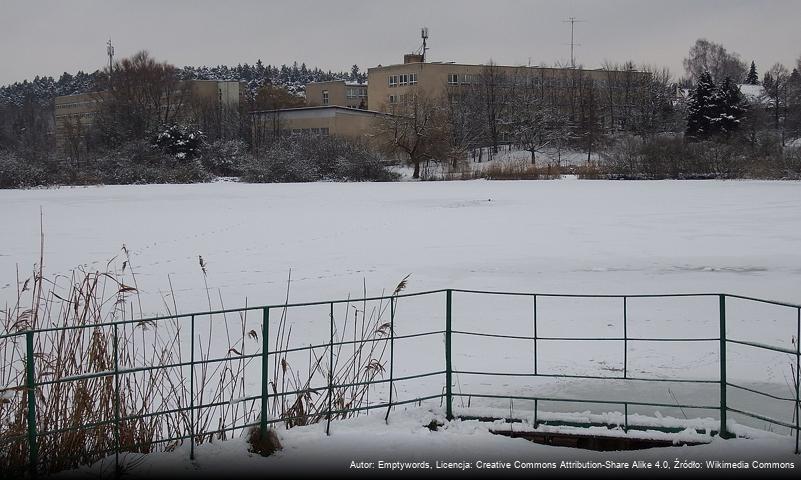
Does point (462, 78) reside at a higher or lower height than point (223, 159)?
higher

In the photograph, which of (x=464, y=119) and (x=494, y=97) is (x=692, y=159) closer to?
(x=464, y=119)

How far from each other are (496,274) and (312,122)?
189ft

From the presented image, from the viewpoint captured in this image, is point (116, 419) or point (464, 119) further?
point (464, 119)

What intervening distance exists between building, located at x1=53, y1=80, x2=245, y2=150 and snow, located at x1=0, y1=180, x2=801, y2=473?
45.6m

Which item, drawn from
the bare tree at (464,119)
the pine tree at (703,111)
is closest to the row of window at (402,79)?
the bare tree at (464,119)

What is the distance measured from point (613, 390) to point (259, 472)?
12.9 feet

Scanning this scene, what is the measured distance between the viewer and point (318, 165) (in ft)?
173

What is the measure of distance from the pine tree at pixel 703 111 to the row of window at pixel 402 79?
86.3ft

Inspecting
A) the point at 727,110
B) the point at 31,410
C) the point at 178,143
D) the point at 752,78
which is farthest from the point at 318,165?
the point at 752,78

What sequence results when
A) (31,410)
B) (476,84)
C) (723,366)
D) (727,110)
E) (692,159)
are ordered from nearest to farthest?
1. (31,410)
2. (723,366)
3. (692,159)
4. (727,110)
5. (476,84)

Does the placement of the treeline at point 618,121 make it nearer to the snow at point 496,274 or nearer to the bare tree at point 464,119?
the bare tree at point 464,119

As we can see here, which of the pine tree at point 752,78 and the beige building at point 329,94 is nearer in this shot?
the beige building at point 329,94

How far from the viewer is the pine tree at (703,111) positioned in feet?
186

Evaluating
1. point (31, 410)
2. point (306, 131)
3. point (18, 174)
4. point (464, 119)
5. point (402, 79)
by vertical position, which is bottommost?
point (31, 410)
